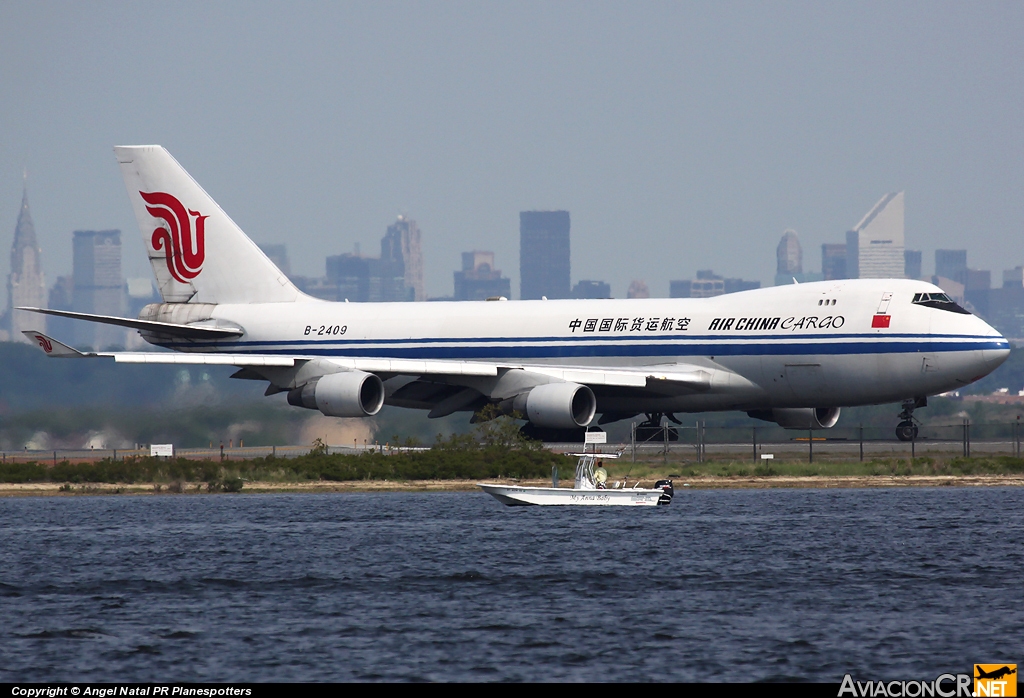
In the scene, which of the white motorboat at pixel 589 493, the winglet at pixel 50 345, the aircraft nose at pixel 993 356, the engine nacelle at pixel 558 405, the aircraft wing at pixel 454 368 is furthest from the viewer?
the aircraft wing at pixel 454 368

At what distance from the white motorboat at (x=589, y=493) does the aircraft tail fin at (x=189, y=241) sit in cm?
2283

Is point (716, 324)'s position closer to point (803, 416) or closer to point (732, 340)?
point (732, 340)

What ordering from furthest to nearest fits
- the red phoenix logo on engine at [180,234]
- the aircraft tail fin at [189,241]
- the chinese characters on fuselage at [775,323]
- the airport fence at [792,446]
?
the red phoenix logo on engine at [180,234] → the aircraft tail fin at [189,241] → the airport fence at [792,446] → the chinese characters on fuselage at [775,323]

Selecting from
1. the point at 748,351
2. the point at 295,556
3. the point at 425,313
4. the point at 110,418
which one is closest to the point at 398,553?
the point at 295,556

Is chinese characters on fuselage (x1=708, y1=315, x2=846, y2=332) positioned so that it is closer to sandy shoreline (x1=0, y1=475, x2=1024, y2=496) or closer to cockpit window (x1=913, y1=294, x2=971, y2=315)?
cockpit window (x1=913, y1=294, x2=971, y2=315)

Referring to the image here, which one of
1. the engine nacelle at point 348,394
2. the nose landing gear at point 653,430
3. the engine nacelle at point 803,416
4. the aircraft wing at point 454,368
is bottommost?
the nose landing gear at point 653,430

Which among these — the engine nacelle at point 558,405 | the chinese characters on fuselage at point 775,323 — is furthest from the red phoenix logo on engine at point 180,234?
the chinese characters on fuselage at point 775,323

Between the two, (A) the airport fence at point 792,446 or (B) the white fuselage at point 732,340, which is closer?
(B) the white fuselage at point 732,340

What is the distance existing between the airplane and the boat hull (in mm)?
5890

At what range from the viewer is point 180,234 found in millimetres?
72625

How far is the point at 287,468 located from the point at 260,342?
22.4ft

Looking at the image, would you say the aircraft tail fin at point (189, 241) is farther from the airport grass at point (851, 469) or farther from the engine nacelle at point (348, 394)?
the airport grass at point (851, 469)

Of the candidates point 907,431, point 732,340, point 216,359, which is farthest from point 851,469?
point 216,359

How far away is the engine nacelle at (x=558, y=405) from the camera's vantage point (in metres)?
57.8
